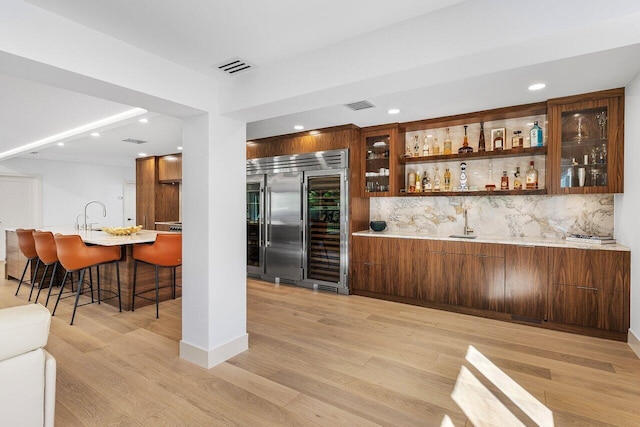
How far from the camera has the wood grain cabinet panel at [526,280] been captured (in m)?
3.43

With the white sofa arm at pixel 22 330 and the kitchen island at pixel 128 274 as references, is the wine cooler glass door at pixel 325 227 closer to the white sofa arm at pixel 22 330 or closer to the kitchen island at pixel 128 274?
the kitchen island at pixel 128 274

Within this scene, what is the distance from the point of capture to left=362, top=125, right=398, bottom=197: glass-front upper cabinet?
457 cm

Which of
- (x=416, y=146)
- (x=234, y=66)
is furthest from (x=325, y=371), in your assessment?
(x=416, y=146)

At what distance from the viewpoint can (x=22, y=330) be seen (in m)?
1.45

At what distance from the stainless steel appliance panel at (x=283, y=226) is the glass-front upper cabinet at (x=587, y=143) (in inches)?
127

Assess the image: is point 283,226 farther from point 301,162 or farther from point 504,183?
point 504,183

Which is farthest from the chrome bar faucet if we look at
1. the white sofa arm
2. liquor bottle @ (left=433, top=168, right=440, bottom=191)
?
the white sofa arm

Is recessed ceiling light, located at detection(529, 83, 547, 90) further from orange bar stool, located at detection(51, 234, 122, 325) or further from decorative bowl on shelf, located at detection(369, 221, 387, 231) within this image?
orange bar stool, located at detection(51, 234, 122, 325)

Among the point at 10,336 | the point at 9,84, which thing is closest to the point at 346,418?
the point at 10,336

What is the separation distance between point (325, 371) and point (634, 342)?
274cm

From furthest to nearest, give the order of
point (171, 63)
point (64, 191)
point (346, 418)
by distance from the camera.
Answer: point (64, 191) < point (171, 63) < point (346, 418)

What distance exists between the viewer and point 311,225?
16.6 ft

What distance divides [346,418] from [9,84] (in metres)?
4.18

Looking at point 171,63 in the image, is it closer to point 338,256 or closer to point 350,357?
point 350,357
